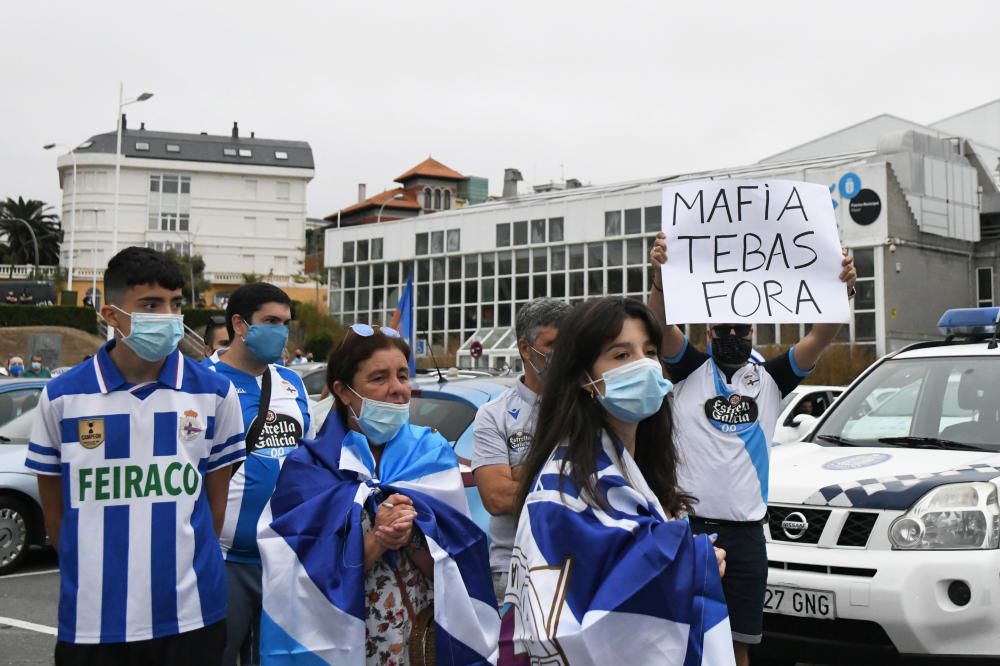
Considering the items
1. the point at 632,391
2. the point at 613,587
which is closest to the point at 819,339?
the point at 632,391

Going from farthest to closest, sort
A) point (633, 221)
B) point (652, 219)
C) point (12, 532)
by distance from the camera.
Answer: point (633, 221), point (652, 219), point (12, 532)

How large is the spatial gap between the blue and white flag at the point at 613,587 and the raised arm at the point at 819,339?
2.49 m

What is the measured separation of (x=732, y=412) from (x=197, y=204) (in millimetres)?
93191

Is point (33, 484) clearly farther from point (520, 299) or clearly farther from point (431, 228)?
point (431, 228)

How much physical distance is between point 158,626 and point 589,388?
65.5 inches

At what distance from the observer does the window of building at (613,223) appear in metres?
59.6

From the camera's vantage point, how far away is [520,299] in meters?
64.0

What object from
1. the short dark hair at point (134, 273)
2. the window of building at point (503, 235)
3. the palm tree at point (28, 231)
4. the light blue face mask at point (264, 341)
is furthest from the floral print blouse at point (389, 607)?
the palm tree at point (28, 231)

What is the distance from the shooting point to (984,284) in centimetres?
5556

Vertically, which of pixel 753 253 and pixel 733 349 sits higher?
pixel 753 253

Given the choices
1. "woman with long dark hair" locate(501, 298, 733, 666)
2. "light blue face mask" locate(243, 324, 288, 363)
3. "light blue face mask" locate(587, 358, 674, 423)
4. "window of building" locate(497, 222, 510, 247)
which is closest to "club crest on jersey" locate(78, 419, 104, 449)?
"light blue face mask" locate(243, 324, 288, 363)

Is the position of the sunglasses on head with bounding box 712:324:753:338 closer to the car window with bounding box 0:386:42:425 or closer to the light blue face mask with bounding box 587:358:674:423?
the light blue face mask with bounding box 587:358:674:423

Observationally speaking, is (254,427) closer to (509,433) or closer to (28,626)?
(509,433)

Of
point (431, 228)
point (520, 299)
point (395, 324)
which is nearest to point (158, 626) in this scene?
point (395, 324)
